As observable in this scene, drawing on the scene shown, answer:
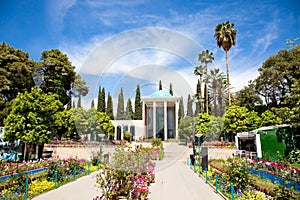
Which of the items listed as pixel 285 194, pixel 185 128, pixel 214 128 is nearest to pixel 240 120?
pixel 214 128

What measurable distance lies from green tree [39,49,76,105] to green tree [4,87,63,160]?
13180 millimetres

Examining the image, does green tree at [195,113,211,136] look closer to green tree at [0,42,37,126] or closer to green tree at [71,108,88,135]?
green tree at [71,108,88,135]

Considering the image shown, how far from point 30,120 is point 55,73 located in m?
15.0

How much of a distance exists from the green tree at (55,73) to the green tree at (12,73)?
6.07 feet

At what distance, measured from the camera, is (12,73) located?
23.5 m

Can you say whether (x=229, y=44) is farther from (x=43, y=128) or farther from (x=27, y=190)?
(x=27, y=190)

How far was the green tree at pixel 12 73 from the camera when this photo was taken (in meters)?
22.5

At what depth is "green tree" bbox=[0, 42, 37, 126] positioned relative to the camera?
2248 centimetres

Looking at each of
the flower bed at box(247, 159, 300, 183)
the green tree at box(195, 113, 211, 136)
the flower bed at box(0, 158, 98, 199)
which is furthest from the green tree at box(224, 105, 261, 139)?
the flower bed at box(0, 158, 98, 199)

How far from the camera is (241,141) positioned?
20859 mm

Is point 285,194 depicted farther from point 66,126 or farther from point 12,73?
point 12,73

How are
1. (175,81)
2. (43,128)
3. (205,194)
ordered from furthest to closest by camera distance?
(43,128) < (175,81) < (205,194)

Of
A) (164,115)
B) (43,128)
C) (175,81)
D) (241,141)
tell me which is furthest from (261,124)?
(43,128)

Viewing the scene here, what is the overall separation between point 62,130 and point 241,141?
65.0 ft
